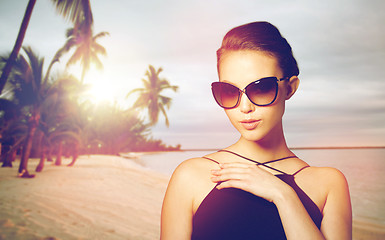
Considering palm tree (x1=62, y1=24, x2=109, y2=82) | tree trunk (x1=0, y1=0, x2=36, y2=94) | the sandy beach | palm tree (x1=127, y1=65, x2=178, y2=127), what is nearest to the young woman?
the sandy beach

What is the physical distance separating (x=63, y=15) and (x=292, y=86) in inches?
349

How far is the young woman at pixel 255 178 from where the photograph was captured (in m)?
1.09

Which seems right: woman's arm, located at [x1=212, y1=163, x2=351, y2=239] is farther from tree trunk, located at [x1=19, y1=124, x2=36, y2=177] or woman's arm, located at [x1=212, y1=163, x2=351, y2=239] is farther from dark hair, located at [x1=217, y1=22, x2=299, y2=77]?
tree trunk, located at [x1=19, y1=124, x2=36, y2=177]

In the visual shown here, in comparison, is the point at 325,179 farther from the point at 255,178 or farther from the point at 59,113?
the point at 59,113

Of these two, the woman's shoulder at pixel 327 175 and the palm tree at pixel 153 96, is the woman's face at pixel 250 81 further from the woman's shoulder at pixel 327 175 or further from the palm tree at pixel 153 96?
the palm tree at pixel 153 96

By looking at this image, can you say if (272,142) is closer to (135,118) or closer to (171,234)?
(171,234)

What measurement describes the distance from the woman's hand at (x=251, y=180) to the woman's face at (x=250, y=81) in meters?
0.19

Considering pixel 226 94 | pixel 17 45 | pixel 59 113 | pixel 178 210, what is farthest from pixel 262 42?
pixel 59 113

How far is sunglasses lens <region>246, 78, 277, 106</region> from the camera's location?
1198mm

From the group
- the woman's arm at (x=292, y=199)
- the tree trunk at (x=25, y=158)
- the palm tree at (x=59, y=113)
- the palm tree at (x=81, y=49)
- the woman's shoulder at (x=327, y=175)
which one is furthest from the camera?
the palm tree at (x=81, y=49)

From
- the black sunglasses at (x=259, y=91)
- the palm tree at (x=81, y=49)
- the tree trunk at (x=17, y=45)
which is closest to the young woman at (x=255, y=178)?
the black sunglasses at (x=259, y=91)

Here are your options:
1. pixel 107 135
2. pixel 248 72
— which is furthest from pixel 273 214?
pixel 107 135

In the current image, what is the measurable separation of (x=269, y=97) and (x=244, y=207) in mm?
539

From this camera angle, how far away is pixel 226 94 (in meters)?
1.28
